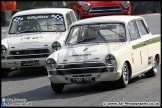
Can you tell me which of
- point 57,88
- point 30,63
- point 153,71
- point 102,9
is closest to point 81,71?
point 57,88

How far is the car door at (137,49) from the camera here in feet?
36.4

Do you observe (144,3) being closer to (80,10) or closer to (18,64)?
(80,10)

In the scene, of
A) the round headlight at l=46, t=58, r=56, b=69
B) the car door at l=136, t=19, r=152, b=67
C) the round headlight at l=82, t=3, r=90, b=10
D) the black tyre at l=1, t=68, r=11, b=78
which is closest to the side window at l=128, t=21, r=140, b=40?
the car door at l=136, t=19, r=152, b=67

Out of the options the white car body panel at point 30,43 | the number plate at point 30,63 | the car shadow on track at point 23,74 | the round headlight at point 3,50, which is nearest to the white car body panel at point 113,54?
the white car body panel at point 30,43

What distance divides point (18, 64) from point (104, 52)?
12.2ft

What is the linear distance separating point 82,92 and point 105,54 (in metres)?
0.87

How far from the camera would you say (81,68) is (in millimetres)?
10383

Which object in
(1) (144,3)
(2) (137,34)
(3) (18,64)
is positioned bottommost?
(1) (144,3)

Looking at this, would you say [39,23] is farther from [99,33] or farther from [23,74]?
[99,33]

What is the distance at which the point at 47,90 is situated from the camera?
11.3 meters

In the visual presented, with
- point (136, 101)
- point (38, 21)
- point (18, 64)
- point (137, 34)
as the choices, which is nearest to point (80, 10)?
point (38, 21)

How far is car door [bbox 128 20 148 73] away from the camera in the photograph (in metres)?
11.1

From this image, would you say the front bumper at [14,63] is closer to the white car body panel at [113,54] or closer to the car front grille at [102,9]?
the white car body panel at [113,54]

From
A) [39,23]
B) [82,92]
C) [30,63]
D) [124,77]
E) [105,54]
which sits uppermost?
[105,54]
